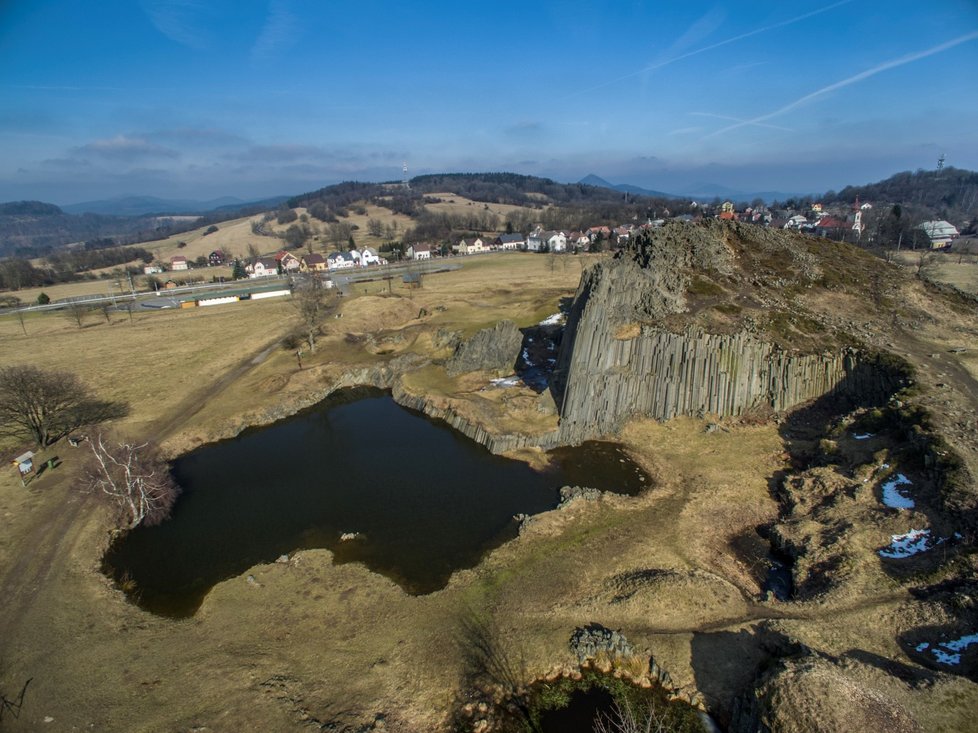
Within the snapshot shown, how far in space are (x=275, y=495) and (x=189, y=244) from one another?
200199 mm

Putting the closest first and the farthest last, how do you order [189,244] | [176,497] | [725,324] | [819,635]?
[819,635], [176,497], [725,324], [189,244]

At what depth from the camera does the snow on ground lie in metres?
16.8

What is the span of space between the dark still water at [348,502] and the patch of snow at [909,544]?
12.3 meters

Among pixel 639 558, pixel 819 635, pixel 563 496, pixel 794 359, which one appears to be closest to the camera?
pixel 819 635

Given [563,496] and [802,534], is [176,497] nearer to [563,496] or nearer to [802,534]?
[563,496]

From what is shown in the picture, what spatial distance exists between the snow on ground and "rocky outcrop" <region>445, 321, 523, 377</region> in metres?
33.4

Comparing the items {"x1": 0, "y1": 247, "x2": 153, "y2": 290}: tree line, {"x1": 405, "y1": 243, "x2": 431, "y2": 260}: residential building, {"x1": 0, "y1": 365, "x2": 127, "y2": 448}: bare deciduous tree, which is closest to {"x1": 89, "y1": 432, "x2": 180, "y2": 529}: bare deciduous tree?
{"x1": 0, "y1": 365, "x2": 127, "y2": 448}: bare deciduous tree

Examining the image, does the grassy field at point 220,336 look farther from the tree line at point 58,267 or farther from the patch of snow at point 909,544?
the tree line at point 58,267

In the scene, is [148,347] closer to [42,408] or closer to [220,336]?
[220,336]

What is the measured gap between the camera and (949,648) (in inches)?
675

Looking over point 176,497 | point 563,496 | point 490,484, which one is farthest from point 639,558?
point 176,497

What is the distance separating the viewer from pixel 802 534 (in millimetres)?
24453

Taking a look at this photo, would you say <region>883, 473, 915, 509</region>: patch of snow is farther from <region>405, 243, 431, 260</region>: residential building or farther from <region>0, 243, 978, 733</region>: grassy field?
<region>405, 243, 431, 260</region>: residential building

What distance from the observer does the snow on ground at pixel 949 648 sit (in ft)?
55.3
